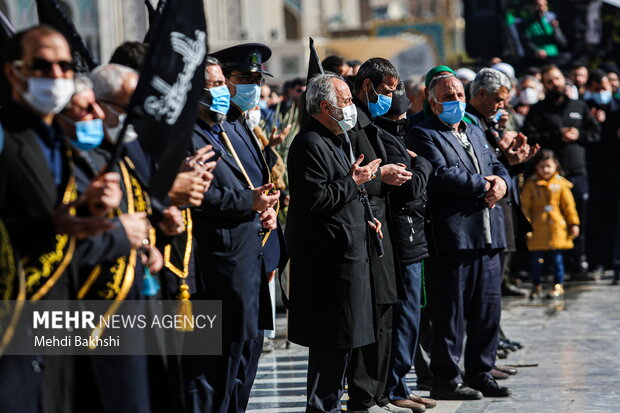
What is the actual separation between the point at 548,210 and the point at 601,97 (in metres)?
2.46

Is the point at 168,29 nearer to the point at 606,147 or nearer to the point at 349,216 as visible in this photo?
the point at 349,216

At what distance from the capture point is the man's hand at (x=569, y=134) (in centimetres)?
1376

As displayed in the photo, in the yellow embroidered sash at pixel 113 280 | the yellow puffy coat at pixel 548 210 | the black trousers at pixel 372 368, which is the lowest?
the black trousers at pixel 372 368

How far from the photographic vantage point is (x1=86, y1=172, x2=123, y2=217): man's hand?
455cm

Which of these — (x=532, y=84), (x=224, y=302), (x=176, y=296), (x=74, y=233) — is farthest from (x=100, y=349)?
(x=532, y=84)

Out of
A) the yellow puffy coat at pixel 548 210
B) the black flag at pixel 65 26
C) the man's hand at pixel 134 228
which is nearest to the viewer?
the man's hand at pixel 134 228

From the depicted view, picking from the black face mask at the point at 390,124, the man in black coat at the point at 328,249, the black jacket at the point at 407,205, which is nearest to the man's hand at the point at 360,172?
the man in black coat at the point at 328,249

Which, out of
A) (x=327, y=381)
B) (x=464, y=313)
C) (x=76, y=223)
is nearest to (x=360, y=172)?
(x=327, y=381)

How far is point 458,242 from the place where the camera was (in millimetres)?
8023

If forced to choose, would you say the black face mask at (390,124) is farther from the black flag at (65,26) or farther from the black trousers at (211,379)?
the black flag at (65,26)

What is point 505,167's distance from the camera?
29.5 feet

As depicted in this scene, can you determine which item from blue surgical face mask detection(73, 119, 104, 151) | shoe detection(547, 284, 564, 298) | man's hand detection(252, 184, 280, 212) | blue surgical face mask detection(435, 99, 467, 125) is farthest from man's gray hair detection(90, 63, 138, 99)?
shoe detection(547, 284, 564, 298)

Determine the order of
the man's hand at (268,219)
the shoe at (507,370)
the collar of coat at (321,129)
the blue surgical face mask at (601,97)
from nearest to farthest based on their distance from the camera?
1. the man's hand at (268,219)
2. the collar of coat at (321,129)
3. the shoe at (507,370)
4. the blue surgical face mask at (601,97)

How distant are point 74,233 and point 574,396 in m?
4.47
